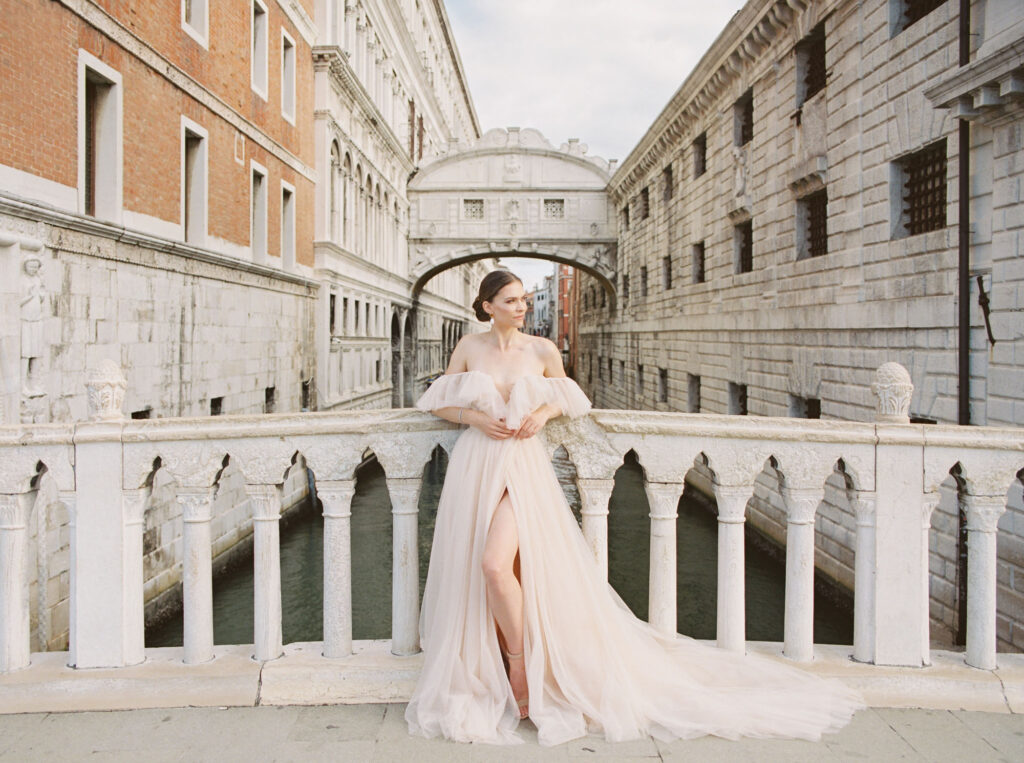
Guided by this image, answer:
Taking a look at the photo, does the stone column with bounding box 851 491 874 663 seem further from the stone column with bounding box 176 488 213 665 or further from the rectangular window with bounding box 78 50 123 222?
the rectangular window with bounding box 78 50 123 222

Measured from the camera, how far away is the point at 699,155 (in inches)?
701

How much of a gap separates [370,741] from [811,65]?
12.0 m

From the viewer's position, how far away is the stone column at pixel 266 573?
10.1ft

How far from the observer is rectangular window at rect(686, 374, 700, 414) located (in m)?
17.5

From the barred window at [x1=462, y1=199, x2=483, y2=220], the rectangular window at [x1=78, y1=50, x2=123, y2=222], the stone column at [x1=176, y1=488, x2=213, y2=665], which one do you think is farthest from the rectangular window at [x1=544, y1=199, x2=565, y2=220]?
the stone column at [x1=176, y1=488, x2=213, y2=665]

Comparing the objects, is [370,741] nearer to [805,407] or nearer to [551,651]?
[551,651]

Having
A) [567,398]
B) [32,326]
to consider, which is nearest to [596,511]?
[567,398]

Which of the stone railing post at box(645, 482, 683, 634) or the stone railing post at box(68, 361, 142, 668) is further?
the stone railing post at box(645, 482, 683, 634)

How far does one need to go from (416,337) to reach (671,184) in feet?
50.5

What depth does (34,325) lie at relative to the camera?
6754 mm

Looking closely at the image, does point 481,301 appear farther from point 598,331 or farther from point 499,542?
point 598,331

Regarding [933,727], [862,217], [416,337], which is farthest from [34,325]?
[416,337]

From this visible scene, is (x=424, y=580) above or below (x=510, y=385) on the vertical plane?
below

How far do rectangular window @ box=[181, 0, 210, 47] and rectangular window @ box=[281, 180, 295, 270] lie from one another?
15.2 ft
